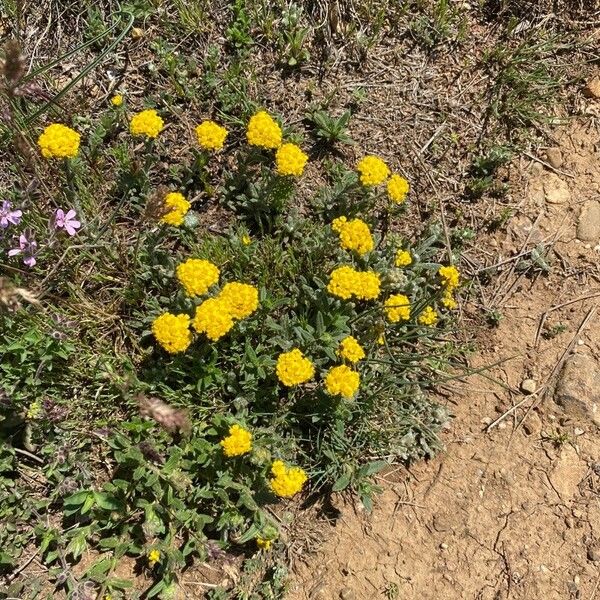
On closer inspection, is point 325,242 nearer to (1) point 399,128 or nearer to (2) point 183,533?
(1) point 399,128

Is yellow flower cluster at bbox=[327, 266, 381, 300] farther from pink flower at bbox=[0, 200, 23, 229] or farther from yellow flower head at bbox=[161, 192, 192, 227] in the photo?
pink flower at bbox=[0, 200, 23, 229]

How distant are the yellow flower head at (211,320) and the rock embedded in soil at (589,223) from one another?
8.54 ft

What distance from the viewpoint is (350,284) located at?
352cm

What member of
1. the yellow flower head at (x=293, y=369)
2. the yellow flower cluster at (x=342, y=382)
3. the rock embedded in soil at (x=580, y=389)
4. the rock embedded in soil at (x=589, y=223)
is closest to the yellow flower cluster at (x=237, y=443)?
the yellow flower head at (x=293, y=369)

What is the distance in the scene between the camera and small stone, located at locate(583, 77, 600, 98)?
4551 millimetres

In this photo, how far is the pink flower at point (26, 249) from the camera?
12.0ft

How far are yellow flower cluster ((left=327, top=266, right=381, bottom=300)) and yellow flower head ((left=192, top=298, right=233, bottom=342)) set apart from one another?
0.63 m

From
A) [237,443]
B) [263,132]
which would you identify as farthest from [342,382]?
[263,132]

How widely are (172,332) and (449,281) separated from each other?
172 centimetres

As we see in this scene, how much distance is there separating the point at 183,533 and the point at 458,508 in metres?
1.67

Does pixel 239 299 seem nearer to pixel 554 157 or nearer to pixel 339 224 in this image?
pixel 339 224

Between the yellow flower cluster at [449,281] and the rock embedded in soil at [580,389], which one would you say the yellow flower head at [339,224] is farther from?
the rock embedded in soil at [580,389]

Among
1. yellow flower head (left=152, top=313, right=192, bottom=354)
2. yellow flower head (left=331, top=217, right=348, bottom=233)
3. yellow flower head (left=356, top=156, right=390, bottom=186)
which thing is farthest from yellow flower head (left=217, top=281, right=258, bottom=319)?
yellow flower head (left=356, top=156, right=390, bottom=186)

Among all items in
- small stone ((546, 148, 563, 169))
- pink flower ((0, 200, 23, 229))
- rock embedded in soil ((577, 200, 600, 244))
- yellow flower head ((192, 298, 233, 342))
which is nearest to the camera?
yellow flower head ((192, 298, 233, 342))
